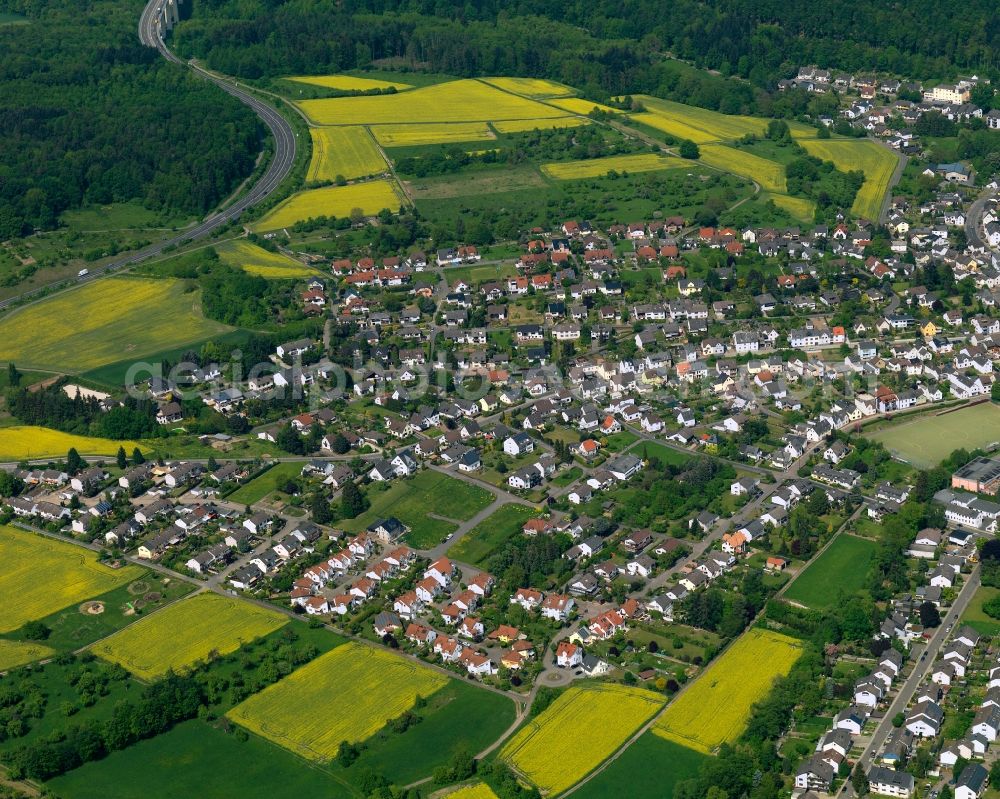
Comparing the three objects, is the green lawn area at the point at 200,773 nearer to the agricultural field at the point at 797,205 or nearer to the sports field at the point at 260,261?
the sports field at the point at 260,261

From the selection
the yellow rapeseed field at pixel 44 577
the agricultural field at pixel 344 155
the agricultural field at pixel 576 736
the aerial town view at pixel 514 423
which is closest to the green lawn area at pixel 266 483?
the aerial town view at pixel 514 423

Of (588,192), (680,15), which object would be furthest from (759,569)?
(680,15)

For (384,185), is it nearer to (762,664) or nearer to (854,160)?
(854,160)

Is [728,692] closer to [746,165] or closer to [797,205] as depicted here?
[797,205]

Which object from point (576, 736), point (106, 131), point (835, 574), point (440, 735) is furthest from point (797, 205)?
point (440, 735)

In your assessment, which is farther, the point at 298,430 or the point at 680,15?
the point at 680,15

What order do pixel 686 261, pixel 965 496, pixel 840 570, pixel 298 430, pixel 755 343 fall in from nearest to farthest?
1. pixel 840 570
2. pixel 965 496
3. pixel 298 430
4. pixel 755 343
5. pixel 686 261

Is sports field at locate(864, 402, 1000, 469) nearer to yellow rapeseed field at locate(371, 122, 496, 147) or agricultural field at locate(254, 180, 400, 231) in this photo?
agricultural field at locate(254, 180, 400, 231)
